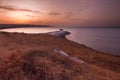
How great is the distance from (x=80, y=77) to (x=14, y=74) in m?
3.11

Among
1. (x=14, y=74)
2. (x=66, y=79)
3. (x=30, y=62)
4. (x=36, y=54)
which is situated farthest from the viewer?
(x=36, y=54)

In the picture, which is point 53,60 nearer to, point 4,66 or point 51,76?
point 51,76

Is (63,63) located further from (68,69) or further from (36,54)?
(36,54)

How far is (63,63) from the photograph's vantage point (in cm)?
1000

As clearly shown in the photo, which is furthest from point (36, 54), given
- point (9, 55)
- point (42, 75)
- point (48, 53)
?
point (42, 75)

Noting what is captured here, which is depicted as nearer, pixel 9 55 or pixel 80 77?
pixel 80 77

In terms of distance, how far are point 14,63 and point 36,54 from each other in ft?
5.36

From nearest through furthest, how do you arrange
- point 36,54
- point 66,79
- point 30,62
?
point 66,79 < point 30,62 < point 36,54

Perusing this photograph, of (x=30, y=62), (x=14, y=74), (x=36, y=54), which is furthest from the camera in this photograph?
(x=36, y=54)

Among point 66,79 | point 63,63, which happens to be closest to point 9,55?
point 63,63

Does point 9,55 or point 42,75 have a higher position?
point 9,55

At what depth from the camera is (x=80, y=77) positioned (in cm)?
871

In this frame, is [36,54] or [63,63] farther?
[36,54]

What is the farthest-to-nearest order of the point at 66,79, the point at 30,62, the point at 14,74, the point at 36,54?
the point at 36,54 → the point at 30,62 → the point at 14,74 → the point at 66,79
